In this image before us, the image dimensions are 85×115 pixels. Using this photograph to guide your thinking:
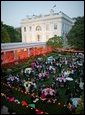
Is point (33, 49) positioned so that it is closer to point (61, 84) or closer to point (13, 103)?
point (61, 84)

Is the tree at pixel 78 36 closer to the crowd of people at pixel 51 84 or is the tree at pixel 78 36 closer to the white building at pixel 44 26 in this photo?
the crowd of people at pixel 51 84

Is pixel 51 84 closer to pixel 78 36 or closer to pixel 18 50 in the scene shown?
pixel 78 36

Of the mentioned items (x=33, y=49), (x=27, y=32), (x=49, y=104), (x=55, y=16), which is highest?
(x=55, y=16)

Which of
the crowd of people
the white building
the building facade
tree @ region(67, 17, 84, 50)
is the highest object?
the white building

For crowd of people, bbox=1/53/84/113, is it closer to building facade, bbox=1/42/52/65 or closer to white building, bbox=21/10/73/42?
building facade, bbox=1/42/52/65

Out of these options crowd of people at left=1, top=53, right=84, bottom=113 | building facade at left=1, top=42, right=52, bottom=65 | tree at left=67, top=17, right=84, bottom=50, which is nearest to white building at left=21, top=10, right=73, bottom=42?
building facade at left=1, top=42, right=52, bottom=65

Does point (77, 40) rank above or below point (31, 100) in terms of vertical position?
above

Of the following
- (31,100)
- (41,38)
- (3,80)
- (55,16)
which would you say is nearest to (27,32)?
(41,38)

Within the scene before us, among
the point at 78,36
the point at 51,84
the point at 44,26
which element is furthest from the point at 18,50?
the point at 44,26
